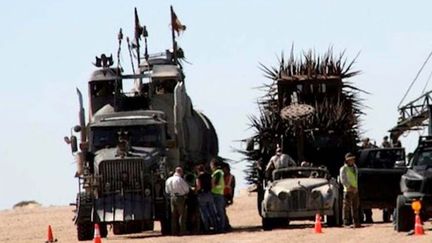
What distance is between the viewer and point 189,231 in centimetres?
3491

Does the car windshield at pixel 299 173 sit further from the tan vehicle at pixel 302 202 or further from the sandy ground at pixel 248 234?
the sandy ground at pixel 248 234

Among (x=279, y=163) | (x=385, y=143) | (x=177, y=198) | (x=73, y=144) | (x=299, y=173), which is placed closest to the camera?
(x=177, y=198)

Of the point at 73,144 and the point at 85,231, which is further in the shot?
the point at 73,144

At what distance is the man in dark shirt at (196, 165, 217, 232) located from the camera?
34.4m

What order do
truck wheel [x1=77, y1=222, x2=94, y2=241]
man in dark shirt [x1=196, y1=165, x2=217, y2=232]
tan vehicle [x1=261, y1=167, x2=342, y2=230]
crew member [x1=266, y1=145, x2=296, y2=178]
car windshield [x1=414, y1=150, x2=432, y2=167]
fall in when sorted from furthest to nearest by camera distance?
1. crew member [x1=266, y1=145, x2=296, y2=178]
2. truck wheel [x1=77, y1=222, x2=94, y2=241]
3. man in dark shirt [x1=196, y1=165, x2=217, y2=232]
4. tan vehicle [x1=261, y1=167, x2=342, y2=230]
5. car windshield [x1=414, y1=150, x2=432, y2=167]

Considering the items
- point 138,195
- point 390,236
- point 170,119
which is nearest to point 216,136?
point 170,119

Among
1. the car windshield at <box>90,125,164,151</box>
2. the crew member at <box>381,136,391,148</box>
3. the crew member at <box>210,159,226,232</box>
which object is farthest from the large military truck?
the crew member at <box>381,136,391,148</box>

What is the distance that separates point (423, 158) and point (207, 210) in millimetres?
6823

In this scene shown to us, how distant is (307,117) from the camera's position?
40.8 meters

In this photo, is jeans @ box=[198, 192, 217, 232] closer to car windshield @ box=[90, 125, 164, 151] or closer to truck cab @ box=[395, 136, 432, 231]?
car windshield @ box=[90, 125, 164, 151]

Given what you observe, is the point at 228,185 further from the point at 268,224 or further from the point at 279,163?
the point at 268,224

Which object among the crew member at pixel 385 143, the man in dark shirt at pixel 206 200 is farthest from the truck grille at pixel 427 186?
the crew member at pixel 385 143

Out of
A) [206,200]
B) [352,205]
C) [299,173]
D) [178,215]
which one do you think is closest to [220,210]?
[206,200]

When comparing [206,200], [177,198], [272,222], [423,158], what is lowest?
[272,222]
